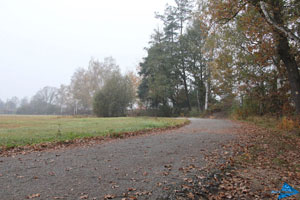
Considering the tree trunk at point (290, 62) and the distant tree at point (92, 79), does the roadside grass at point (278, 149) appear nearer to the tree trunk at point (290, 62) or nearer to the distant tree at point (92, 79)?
the tree trunk at point (290, 62)

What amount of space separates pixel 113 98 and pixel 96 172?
31463mm

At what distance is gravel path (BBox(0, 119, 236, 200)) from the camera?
3426 millimetres

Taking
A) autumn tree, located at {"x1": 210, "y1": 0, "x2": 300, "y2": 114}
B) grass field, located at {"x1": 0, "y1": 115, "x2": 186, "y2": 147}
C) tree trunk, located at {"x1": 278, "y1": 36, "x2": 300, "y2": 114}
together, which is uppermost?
autumn tree, located at {"x1": 210, "y1": 0, "x2": 300, "y2": 114}

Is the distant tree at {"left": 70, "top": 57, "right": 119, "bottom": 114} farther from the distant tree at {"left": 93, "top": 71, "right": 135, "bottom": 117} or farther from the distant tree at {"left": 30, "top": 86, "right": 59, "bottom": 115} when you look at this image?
the distant tree at {"left": 30, "top": 86, "right": 59, "bottom": 115}

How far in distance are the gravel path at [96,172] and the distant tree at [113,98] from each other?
95.9 ft

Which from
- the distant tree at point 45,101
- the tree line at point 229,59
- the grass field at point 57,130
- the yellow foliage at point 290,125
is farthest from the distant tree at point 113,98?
the distant tree at point 45,101

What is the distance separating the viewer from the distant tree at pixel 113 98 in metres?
35.5

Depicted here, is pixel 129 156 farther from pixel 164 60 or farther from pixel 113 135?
pixel 164 60

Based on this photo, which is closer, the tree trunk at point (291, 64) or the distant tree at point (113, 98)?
the tree trunk at point (291, 64)

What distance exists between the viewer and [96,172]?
4.38 meters

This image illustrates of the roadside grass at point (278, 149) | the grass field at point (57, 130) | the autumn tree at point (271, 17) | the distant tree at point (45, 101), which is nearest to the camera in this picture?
the roadside grass at point (278, 149)

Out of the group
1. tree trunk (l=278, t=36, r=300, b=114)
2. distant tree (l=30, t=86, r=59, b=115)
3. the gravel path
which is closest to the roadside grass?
the gravel path

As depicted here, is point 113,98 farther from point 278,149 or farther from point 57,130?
point 278,149

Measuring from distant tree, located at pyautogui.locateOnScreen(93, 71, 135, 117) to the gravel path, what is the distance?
1151 inches
